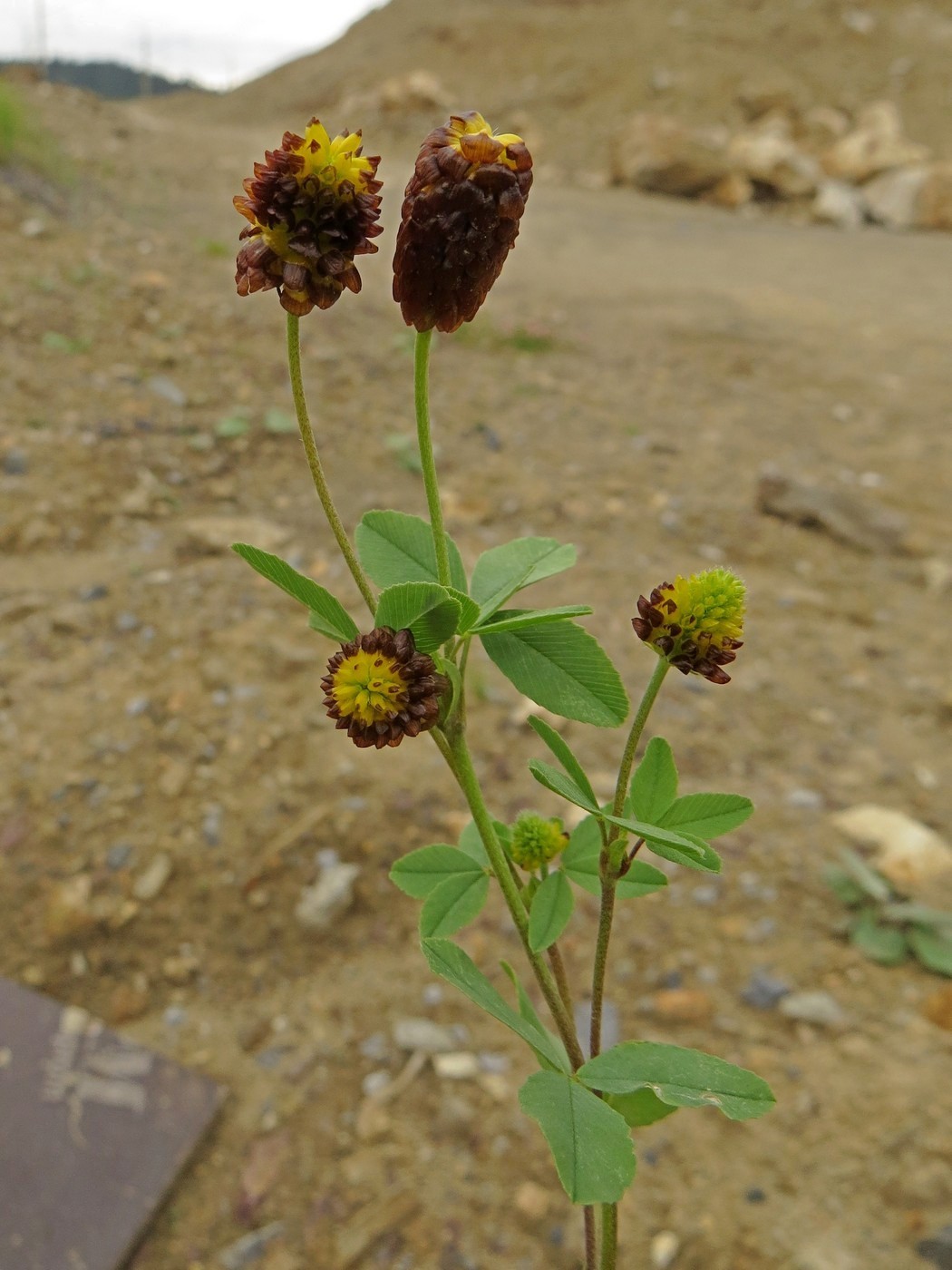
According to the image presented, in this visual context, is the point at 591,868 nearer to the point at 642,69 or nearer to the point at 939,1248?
the point at 939,1248

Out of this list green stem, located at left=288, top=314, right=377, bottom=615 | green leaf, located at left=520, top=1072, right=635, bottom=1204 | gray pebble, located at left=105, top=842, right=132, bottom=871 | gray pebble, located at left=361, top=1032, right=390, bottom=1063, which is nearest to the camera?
green stem, located at left=288, top=314, right=377, bottom=615

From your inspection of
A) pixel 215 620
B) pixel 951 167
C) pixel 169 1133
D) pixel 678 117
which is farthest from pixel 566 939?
pixel 678 117

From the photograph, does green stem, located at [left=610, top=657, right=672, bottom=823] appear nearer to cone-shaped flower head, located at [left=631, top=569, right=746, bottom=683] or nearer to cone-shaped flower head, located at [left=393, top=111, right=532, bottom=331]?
cone-shaped flower head, located at [left=631, top=569, right=746, bottom=683]

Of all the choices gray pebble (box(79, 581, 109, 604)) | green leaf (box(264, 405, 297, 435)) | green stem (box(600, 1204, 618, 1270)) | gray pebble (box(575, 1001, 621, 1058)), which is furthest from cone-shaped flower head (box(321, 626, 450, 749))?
green leaf (box(264, 405, 297, 435))

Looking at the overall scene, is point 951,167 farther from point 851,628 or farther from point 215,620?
point 215,620

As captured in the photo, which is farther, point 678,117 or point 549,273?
point 678,117

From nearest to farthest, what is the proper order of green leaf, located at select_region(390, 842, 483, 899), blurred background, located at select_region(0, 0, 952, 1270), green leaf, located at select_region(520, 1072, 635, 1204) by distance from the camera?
green leaf, located at select_region(520, 1072, 635, 1204), green leaf, located at select_region(390, 842, 483, 899), blurred background, located at select_region(0, 0, 952, 1270)

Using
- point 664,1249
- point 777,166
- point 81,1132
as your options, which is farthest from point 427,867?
point 777,166
